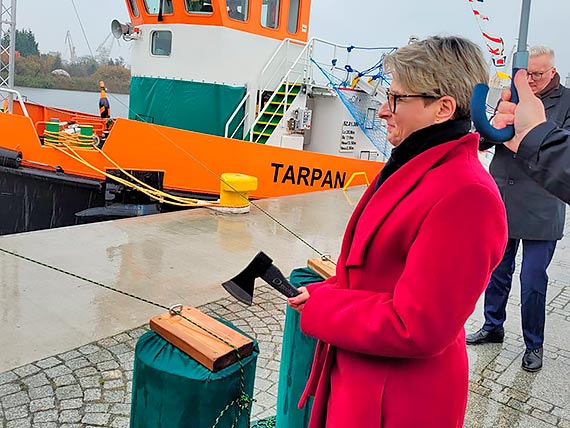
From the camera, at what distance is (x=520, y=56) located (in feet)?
4.33

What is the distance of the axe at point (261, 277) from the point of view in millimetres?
1641

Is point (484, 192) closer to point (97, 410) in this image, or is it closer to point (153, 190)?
point (97, 410)

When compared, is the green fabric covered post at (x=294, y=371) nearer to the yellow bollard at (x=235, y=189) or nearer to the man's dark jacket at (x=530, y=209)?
the man's dark jacket at (x=530, y=209)

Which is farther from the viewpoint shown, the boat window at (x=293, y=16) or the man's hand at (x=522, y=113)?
the boat window at (x=293, y=16)

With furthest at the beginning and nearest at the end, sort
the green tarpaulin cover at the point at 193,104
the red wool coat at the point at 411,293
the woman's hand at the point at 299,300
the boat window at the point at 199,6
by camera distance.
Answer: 1. the green tarpaulin cover at the point at 193,104
2. the boat window at the point at 199,6
3. the woman's hand at the point at 299,300
4. the red wool coat at the point at 411,293

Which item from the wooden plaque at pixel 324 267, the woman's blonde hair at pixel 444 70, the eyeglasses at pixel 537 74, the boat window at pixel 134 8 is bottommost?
the wooden plaque at pixel 324 267

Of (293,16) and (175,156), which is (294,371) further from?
(293,16)

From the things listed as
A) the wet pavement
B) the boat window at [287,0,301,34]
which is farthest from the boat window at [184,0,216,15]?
the wet pavement

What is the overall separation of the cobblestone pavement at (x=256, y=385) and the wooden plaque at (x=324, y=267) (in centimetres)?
89

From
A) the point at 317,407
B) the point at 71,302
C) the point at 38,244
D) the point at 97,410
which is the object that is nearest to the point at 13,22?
the point at 38,244

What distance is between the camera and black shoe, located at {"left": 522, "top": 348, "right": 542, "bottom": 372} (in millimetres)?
3408

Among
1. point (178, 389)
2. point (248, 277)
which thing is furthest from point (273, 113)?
point (178, 389)

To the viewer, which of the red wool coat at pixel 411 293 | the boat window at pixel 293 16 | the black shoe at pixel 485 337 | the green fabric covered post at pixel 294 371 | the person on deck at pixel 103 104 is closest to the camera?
the red wool coat at pixel 411 293

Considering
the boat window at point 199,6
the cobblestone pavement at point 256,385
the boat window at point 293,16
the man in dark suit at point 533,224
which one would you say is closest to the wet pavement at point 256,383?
the cobblestone pavement at point 256,385
